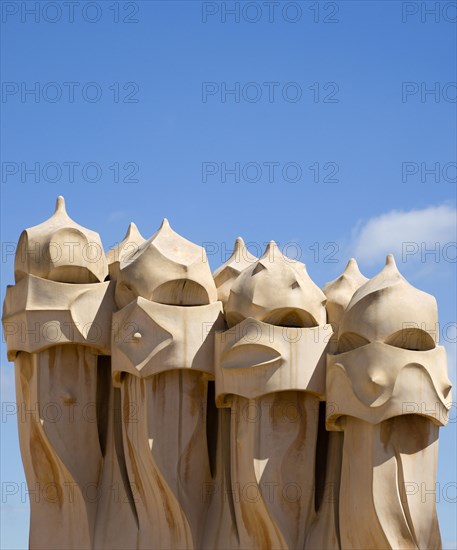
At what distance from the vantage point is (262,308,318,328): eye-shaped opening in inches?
808

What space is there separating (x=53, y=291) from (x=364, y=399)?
4.77 m

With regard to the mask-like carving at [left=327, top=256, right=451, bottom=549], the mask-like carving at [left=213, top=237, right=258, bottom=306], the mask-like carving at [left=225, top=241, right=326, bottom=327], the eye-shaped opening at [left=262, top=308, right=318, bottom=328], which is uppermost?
the mask-like carving at [left=213, top=237, right=258, bottom=306]

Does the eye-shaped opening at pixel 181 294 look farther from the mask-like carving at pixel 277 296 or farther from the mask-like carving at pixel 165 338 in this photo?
the mask-like carving at pixel 277 296

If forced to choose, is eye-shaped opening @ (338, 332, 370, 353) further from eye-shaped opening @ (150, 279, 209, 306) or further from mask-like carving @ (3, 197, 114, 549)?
mask-like carving @ (3, 197, 114, 549)

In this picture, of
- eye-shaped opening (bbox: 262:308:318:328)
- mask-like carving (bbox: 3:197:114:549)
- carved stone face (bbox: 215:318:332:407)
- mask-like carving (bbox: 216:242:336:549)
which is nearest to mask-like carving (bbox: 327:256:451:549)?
carved stone face (bbox: 215:318:332:407)

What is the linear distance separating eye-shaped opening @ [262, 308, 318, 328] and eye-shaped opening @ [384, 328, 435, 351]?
4.40 feet

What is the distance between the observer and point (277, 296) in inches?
806

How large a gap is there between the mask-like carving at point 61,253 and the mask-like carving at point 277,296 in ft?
7.15

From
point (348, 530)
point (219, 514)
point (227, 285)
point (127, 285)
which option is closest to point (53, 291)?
point (127, 285)

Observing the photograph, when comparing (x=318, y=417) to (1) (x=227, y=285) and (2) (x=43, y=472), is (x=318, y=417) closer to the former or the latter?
(1) (x=227, y=285)

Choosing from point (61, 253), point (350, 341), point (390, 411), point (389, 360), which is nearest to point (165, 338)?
point (61, 253)

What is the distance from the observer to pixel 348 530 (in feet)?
65.0

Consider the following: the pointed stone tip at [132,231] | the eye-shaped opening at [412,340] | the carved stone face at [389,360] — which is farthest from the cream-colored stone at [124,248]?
the eye-shaped opening at [412,340]

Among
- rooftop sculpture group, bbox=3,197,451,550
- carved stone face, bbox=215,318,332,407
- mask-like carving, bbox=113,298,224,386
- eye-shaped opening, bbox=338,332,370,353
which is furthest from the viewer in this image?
mask-like carving, bbox=113,298,224,386
